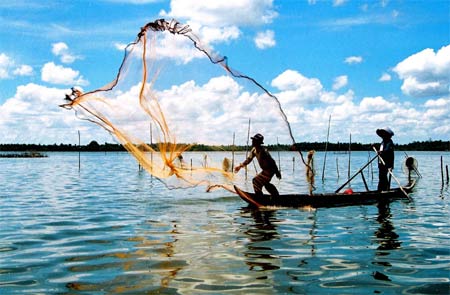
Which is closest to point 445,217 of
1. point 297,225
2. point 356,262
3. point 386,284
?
point 297,225

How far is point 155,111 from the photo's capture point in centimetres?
1029

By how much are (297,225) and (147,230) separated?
10.8 feet

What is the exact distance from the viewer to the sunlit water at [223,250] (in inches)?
244

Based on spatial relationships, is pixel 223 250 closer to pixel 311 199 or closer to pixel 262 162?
pixel 262 162

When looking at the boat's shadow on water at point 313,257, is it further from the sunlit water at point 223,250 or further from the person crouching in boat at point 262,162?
the person crouching in boat at point 262,162

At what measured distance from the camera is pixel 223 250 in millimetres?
8156

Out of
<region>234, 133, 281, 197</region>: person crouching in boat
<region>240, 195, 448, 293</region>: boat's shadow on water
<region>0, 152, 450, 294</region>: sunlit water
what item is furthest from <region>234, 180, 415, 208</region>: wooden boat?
<region>240, 195, 448, 293</region>: boat's shadow on water

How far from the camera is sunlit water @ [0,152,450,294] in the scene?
6207mm

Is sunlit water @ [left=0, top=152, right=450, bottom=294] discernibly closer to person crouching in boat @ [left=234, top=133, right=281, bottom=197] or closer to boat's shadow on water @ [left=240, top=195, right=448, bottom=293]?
boat's shadow on water @ [left=240, top=195, right=448, bottom=293]

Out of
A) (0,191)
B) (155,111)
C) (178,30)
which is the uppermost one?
(178,30)

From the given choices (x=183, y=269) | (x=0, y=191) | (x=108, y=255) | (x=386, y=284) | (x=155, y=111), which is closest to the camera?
(x=386, y=284)

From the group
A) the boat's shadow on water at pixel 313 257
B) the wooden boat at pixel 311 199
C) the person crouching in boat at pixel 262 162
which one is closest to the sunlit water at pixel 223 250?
the boat's shadow on water at pixel 313 257

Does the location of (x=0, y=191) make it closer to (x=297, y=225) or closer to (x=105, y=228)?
(x=105, y=228)

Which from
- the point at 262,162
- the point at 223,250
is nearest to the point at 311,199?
the point at 262,162
